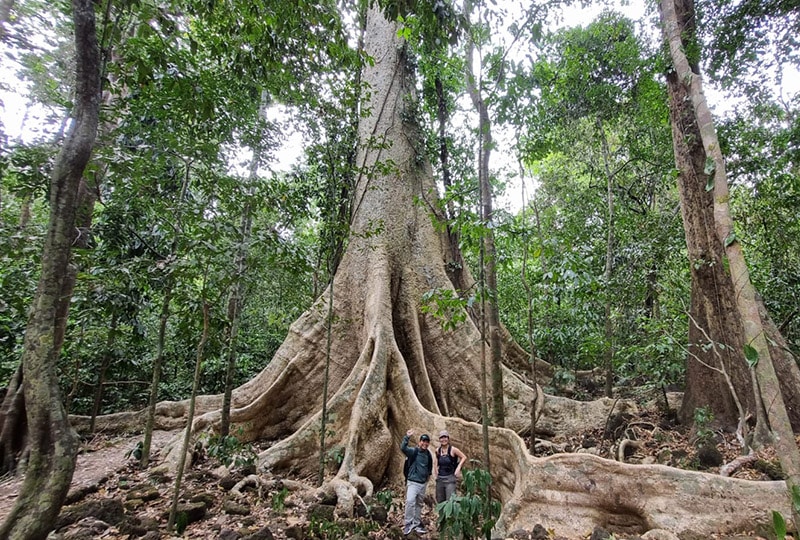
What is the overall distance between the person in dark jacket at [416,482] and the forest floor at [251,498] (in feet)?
0.45

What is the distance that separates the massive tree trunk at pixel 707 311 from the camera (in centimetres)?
464

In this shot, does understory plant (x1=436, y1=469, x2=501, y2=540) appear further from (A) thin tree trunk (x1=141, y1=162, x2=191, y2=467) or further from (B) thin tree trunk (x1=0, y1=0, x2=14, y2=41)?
(B) thin tree trunk (x1=0, y1=0, x2=14, y2=41)

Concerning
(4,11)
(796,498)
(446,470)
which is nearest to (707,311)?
(796,498)

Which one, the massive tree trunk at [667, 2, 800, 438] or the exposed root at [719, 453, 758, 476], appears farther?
the massive tree trunk at [667, 2, 800, 438]

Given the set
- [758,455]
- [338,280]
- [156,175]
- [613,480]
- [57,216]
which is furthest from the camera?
[338,280]

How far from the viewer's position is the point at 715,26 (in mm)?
5738

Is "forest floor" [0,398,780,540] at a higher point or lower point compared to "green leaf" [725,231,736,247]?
lower

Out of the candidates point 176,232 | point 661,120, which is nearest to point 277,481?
point 176,232

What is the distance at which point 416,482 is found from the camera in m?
4.21

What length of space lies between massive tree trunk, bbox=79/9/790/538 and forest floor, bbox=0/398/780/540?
321 millimetres

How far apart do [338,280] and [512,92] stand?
406 centimetres

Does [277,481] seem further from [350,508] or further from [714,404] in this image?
[714,404]

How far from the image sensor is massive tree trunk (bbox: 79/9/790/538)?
3.18 metres

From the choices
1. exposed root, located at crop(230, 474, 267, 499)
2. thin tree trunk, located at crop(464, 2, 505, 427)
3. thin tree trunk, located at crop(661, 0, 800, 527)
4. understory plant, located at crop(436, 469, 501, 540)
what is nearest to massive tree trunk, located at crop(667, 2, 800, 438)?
thin tree trunk, located at crop(661, 0, 800, 527)
